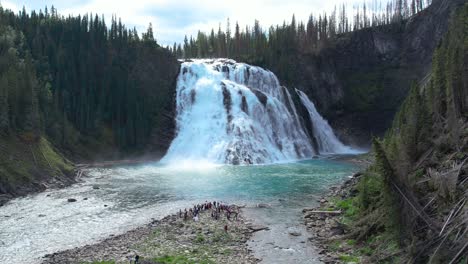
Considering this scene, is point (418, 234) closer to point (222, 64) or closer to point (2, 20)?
point (222, 64)

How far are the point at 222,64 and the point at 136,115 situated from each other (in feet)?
83.6

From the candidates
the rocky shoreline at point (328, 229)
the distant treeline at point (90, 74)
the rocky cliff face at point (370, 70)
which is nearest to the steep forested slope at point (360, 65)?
the rocky cliff face at point (370, 70)

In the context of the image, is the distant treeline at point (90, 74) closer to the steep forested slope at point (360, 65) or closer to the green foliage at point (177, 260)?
the steep forested slope at point (360, 65)

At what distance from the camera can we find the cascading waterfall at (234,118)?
7775cm

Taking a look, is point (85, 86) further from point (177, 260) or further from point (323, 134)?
point (177, 260)

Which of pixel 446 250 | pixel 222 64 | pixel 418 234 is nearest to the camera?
pixel 446 250

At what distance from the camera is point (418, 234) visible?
683 inches

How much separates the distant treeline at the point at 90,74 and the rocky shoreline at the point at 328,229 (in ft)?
168

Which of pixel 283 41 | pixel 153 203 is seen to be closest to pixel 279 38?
pixel 283 41

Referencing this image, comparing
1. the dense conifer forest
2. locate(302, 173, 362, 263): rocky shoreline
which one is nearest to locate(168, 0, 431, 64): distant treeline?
the dense conifer forest

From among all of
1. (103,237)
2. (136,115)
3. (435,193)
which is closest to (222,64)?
(136,115)

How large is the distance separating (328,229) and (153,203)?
1873 centimetres

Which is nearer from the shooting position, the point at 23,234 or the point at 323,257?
the point at 323,257

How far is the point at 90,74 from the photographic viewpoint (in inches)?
3597
